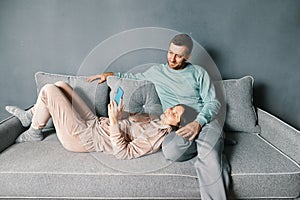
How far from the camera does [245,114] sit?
1984mm

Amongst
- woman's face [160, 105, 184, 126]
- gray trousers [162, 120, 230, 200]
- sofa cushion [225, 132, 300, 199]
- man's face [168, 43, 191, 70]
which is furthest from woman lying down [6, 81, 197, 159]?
sofa cushion [225, 132, 300, 199]

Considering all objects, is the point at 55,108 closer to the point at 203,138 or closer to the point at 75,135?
the point at 75,135

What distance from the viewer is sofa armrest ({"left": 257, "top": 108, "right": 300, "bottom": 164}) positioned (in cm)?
163

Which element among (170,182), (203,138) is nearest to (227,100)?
(203,138)

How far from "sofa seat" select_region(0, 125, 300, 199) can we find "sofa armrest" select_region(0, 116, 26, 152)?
19 centimetres

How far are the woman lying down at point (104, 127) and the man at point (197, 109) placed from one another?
0.08 meters

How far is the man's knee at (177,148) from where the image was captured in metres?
1.52

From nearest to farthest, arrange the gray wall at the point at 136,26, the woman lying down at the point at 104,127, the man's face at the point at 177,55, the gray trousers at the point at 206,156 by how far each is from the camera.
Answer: the gray trousers at the point at 206,156, the woman lying down at the point at 104,127, the man's face at the point at 177,55, the gray wall at the point at 136,26

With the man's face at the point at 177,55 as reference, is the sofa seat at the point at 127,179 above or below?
below

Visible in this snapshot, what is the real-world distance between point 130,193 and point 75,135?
0.47 m

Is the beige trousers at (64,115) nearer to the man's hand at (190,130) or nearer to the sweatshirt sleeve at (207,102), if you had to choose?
the man's hand at (190,130)

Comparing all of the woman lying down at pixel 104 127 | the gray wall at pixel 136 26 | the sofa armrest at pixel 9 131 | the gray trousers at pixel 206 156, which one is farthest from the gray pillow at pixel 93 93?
the gray trousers at pixel 206 156

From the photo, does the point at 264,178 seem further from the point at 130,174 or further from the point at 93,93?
the point at 93,93

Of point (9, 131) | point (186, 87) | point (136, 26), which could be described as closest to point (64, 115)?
point (9, 131)
